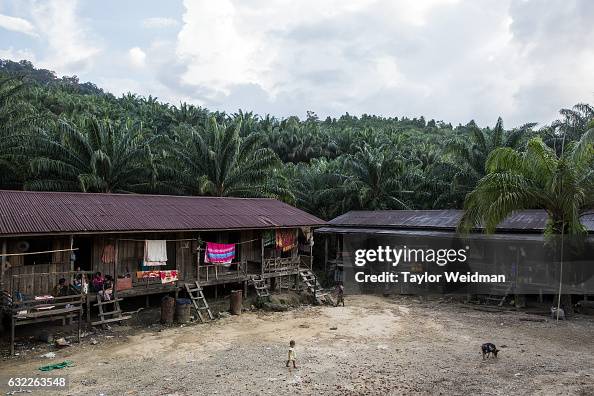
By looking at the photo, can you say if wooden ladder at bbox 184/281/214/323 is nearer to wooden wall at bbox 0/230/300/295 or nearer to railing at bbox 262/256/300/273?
wooden wall at bbox 0/230/300/295

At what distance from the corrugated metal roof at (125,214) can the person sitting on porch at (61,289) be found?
196cm

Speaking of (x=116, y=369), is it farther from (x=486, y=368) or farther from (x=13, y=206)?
(x=486, y=368)

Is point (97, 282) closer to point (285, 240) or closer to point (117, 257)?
point (117, 257)

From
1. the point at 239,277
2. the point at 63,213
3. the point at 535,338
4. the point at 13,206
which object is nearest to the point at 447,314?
the point at 535,338

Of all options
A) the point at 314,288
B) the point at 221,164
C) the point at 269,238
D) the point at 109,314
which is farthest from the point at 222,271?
the point at 221,164

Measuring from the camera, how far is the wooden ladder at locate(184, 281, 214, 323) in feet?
56.3

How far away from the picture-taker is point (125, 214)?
16672 mm

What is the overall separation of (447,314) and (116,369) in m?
12.8

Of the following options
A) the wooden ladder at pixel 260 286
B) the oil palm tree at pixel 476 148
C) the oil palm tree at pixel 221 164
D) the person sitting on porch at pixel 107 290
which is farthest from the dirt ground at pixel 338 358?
the oil palm tree at pixel 476 148

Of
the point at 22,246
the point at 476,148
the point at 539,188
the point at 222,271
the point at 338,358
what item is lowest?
the point at 338,358

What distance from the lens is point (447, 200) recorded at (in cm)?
2933

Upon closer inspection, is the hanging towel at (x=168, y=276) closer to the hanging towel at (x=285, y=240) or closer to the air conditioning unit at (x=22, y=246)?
the air conditioning unit at (x=22, y=246)

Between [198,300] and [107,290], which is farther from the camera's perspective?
[198,300]

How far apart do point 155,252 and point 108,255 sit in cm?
172
